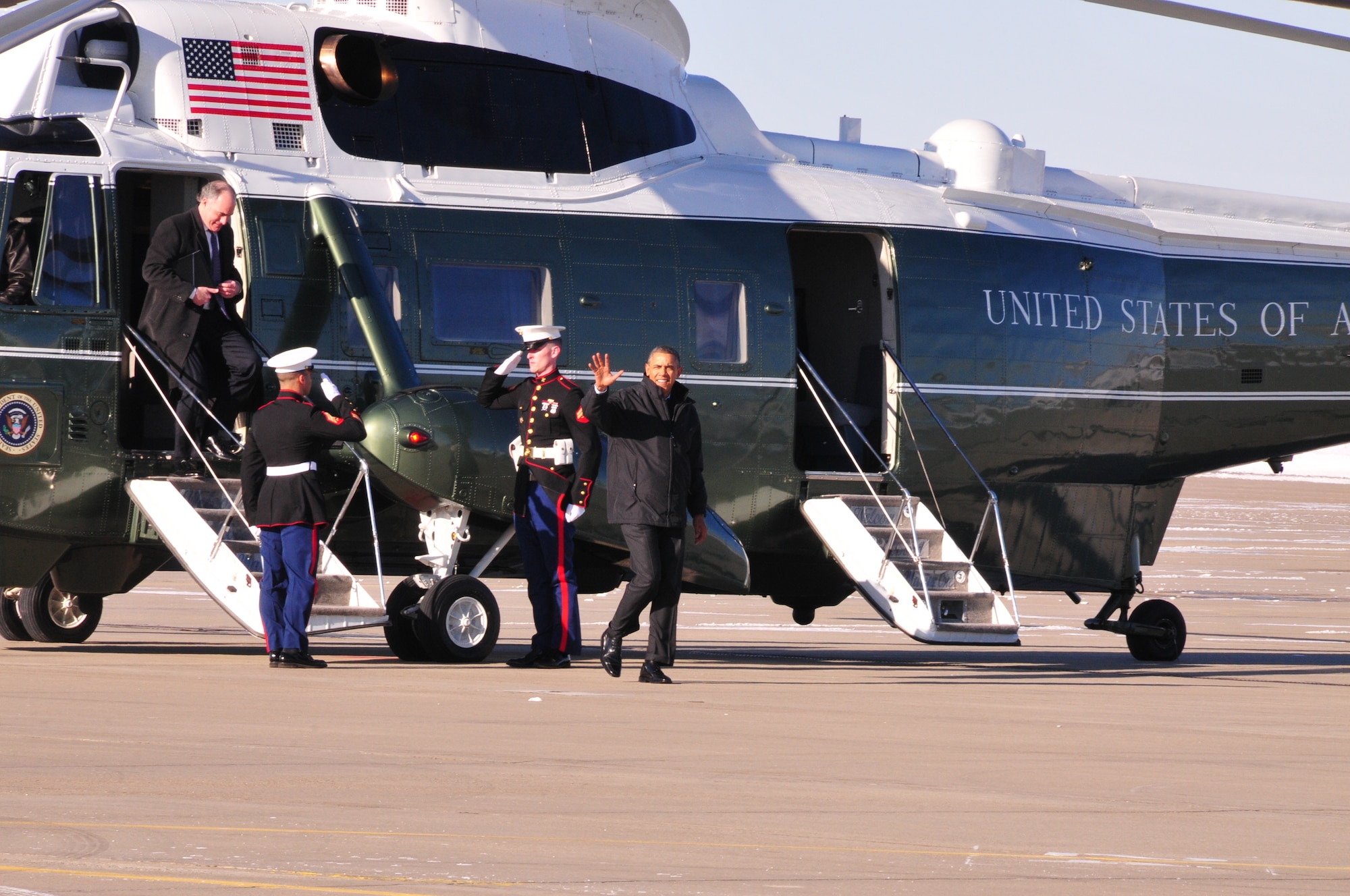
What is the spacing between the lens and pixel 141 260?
12.3 metres

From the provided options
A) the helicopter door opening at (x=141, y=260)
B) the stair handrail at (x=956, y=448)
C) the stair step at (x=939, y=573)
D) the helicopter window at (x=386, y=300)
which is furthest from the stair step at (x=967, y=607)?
the helicopter door opening at (x=141, y=260)

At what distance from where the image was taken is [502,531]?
1216cm

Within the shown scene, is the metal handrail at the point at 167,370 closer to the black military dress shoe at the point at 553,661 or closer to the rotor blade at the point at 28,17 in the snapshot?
the black military dress shoe at the point at 553,661

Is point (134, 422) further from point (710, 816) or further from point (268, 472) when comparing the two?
point (710, 816)

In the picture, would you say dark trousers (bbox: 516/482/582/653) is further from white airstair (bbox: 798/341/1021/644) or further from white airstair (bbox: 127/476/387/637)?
white airstair (bbox: 798/341/1021/644)

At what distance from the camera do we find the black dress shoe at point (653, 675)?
10.4 metres

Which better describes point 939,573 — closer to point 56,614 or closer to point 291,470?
point 291,470

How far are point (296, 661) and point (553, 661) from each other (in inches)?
63.0

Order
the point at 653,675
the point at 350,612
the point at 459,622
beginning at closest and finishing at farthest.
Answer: the point at 653,675, the point at 350,612, the point at 459,622

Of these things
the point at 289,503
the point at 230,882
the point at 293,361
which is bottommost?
the point at 230,882

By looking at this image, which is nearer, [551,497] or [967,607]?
[551,497]

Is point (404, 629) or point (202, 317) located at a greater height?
point (202, 317)

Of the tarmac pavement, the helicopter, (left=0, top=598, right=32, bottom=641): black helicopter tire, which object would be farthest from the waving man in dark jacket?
(left=0, top=598, right=32, bottom=641): black helicopter tire

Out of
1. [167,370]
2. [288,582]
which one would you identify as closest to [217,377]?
[167,370]
